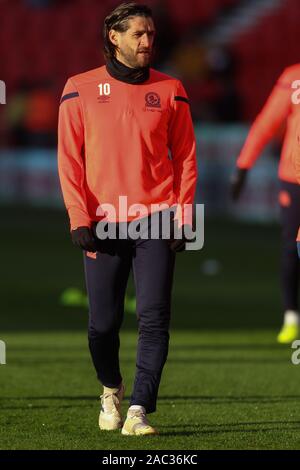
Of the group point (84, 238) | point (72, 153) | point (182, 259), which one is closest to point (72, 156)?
point (72, 153)

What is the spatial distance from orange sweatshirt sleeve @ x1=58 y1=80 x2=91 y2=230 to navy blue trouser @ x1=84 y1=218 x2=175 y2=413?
236 mm

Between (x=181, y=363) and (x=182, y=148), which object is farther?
(x=181, y=363)

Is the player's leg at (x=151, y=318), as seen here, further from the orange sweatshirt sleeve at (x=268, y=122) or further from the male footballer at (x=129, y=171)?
the orange sweatshirt sleeve at (x=268, y=122)

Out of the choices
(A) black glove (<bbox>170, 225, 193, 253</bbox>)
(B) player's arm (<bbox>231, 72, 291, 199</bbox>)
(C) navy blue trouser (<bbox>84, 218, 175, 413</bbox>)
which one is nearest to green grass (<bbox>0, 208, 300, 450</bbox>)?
(C) navy blue trouser (<bbox>84, 218, 175, 413</bbox>)

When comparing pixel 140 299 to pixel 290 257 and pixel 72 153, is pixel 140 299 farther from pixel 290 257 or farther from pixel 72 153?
pixel 290 257

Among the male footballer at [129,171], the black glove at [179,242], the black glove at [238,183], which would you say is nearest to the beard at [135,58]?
the male footballer at [129,171]

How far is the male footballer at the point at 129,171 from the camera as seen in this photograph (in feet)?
22.9

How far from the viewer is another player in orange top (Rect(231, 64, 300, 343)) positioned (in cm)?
1027

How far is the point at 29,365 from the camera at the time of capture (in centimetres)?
1022

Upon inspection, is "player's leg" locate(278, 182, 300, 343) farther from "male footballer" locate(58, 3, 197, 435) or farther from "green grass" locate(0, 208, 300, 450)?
"male footballer" locate(58, 3, 197, 435)

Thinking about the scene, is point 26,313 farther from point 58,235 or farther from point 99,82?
point 58,235

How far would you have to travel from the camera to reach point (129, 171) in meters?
7.03

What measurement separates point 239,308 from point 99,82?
720 centimetres

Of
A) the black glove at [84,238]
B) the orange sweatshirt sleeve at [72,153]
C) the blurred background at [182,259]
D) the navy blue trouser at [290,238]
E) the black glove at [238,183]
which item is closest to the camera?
the black glove at [84,238]
